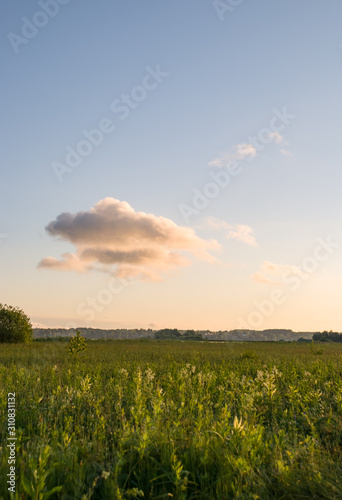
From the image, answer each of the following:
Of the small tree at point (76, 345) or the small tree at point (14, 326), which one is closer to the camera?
the small tree at point (76, 345)

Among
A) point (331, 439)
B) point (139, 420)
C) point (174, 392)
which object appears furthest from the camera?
point (174, 392)

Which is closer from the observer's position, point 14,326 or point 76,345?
point 76,345

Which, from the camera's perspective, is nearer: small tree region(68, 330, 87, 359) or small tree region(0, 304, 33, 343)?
small tree region(68, 330, 87, 359)

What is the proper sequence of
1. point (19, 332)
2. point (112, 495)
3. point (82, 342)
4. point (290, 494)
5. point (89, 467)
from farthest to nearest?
point (19, 332) → point (82, 342) → point (89, 467) → point (290, 494) → point (112, 495)

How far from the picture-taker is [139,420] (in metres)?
5.18

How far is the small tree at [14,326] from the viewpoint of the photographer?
4762 cm

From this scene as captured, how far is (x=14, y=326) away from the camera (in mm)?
48188

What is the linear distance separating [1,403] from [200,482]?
4.59 meters

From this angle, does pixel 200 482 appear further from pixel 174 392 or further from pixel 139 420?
pixel 174 392

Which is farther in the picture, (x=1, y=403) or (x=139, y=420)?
(x=1, y=403)

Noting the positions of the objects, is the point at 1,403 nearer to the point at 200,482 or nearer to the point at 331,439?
the point at 200,482

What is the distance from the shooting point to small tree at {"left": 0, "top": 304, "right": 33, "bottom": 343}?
1875 inches

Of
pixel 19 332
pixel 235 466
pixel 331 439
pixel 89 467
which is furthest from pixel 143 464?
pixel 19 332

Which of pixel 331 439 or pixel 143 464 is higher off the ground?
pixel 143 464
